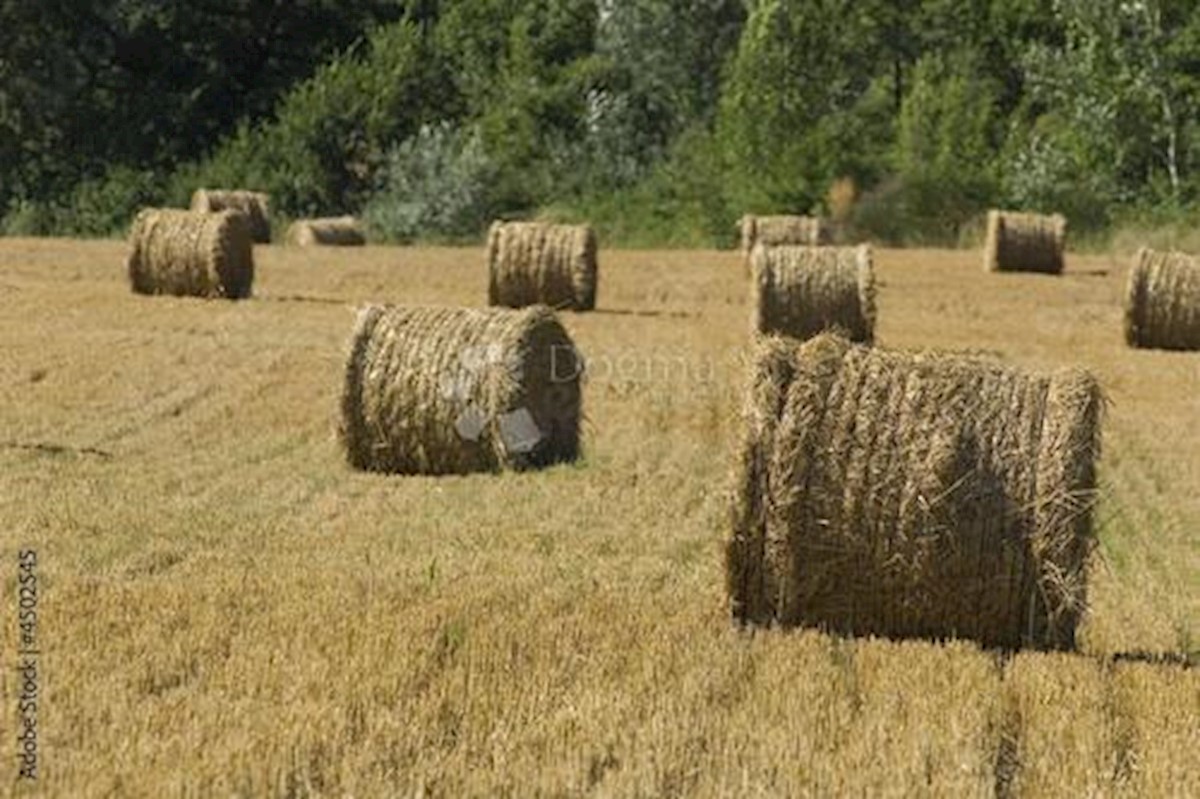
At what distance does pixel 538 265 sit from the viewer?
77.3 feet

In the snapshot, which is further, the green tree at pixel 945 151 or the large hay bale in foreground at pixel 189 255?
the green tree at pixel 945 151

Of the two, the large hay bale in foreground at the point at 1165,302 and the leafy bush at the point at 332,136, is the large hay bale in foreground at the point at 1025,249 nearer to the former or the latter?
the large hay bale in foreground at the point at 1165,302

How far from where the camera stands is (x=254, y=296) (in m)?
24.8

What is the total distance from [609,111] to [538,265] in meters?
27.0

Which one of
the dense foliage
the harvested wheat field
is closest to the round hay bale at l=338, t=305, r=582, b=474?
the harvested wheat field

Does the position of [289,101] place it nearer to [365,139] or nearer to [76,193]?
[365,139]

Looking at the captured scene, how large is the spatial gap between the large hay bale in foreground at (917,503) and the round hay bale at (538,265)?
15.2 metres

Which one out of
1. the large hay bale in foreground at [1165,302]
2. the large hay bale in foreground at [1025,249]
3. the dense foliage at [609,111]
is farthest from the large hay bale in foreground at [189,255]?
the dense foliage at [609,111]

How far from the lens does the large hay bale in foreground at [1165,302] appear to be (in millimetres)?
21375

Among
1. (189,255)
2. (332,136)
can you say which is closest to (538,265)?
(189,255)

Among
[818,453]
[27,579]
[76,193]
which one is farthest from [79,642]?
[76,193]

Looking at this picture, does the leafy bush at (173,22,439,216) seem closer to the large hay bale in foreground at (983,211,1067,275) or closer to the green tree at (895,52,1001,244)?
the green tree at (895,52,1001,244)

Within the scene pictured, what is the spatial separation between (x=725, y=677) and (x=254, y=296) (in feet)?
59.5

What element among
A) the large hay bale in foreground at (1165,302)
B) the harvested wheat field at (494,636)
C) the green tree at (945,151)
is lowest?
the harvested wheat field at (494,636)
